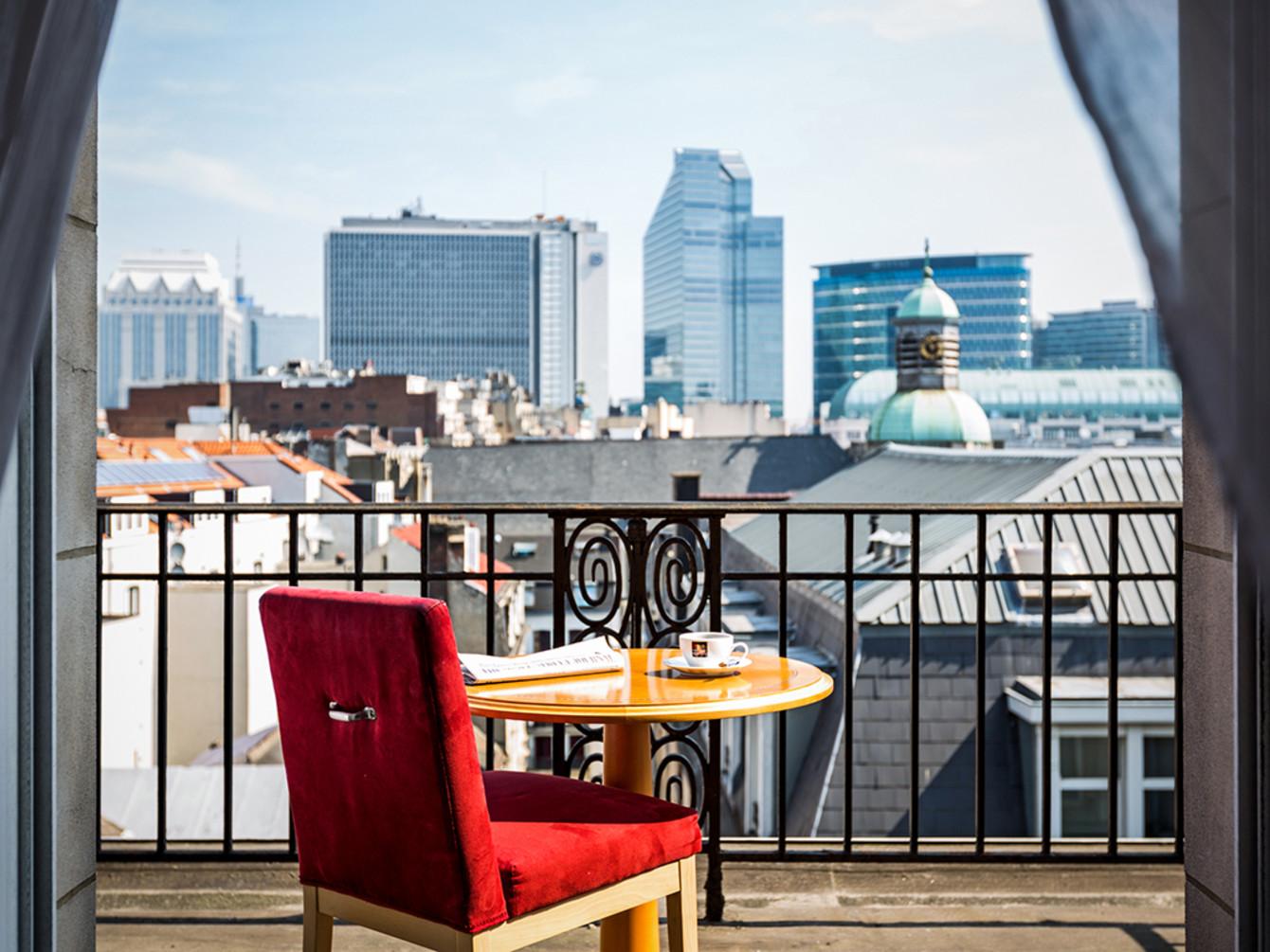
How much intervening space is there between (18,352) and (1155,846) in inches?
129

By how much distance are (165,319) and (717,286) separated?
6021 cm

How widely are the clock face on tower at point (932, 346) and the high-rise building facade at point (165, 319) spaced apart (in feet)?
328

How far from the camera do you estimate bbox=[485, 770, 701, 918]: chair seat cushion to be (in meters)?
2.06

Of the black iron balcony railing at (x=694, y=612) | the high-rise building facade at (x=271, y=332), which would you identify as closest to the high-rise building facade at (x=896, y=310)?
the high-rise building facade at (x=271, y=332)

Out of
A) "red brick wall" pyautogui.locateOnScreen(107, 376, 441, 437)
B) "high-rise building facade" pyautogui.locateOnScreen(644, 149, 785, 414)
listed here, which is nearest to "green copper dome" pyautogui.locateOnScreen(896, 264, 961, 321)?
"red brick wall" pyautogui.locateOnScreen(107, 376, 441, 437)

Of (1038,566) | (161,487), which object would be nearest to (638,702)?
(1038,566)

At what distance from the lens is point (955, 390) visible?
2226 inches

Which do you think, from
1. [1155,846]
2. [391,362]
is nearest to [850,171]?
[391,362]

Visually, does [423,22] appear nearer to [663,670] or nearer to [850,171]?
[850,171]

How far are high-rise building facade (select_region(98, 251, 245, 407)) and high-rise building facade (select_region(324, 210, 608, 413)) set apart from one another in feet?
109

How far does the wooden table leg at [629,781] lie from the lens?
2463 millimetres

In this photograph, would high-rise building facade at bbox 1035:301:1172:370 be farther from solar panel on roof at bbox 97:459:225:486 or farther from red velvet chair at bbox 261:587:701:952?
red velvet chair at bbox 261:587:701:952

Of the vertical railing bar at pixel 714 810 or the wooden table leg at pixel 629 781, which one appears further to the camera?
the vertical railing bar at pixel 714 810

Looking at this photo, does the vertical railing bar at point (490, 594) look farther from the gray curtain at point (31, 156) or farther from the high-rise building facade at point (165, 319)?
the high-rise building facade at point (165, 319)
